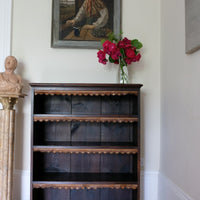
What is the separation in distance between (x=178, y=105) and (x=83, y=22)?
3.72ft

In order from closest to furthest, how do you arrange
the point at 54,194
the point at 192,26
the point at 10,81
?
the point at 192,26, the point at 10,81, the point at 54,194

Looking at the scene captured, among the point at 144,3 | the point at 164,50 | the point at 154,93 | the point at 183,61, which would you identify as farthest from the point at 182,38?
the point at 144,3

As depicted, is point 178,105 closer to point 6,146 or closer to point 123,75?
point 123,75

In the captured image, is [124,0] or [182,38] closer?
[182,38]

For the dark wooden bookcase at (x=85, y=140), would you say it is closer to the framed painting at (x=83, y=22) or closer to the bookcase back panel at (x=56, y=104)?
the bookcase back panel at (x=56, y=104)

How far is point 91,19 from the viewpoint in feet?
6.64

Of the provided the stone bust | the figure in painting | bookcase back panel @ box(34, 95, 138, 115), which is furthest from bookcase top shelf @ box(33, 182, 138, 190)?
the figure in painting

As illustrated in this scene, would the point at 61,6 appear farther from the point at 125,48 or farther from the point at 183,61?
the point at 183,61

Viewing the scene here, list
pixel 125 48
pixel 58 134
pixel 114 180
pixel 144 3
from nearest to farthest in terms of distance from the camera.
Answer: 1. pixel 114 180
2. pixel 125 48
3. pixel 58 134
4. pixel 144 3

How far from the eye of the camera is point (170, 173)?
170 centimetres

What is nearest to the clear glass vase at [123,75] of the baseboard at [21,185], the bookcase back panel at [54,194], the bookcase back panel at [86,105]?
the bookcase back panel at [86,105]

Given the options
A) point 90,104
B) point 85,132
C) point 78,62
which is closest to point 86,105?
point 90,104

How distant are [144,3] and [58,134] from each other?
144 cm

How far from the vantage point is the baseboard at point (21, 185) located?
6.44ft
